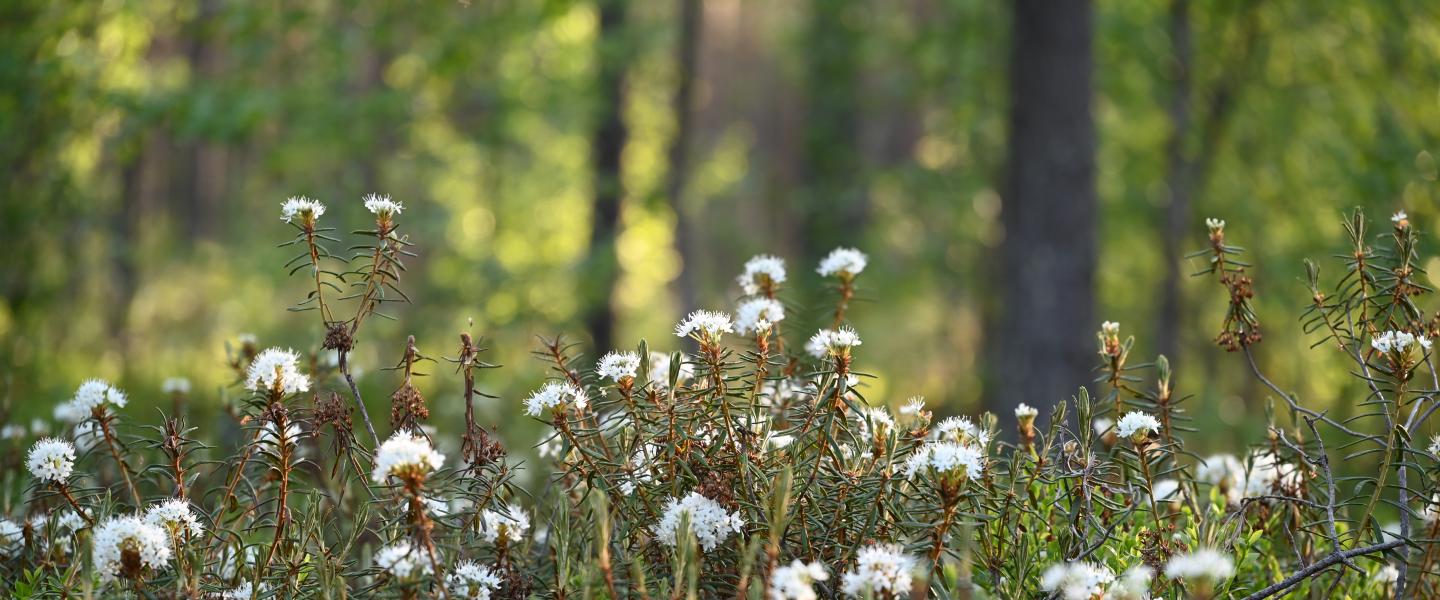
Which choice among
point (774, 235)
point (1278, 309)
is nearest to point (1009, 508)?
point (1278, 309)

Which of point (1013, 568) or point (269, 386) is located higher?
point (269, 386)

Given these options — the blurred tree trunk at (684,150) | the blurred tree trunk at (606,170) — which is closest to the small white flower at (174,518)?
the blurred tree trunk at (606,170)

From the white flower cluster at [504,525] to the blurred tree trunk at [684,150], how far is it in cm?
847

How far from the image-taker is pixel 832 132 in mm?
16062

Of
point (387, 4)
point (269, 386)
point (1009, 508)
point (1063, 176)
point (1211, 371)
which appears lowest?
point (1009, 508)

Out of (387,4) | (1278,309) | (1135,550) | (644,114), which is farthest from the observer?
(644,114)

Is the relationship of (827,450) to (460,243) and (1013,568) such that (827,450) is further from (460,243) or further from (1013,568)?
(460,243)

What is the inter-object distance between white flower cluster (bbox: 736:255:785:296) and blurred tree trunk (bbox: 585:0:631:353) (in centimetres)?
744

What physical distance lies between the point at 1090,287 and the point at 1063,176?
742 mm

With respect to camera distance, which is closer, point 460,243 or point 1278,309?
point 1278,309

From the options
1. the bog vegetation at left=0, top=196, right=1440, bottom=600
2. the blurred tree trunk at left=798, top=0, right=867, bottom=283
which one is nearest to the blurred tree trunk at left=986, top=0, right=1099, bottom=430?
the bog vegetation at left=0, top=196, right=1440, bottom=600

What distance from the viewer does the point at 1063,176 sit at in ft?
22.3

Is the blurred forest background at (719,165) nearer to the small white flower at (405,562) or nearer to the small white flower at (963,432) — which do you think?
the small white flower at (405,562)

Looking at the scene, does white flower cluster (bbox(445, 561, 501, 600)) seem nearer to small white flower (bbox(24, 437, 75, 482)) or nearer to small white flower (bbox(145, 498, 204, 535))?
small white flower (bbox(145, 498, 204, 535))
